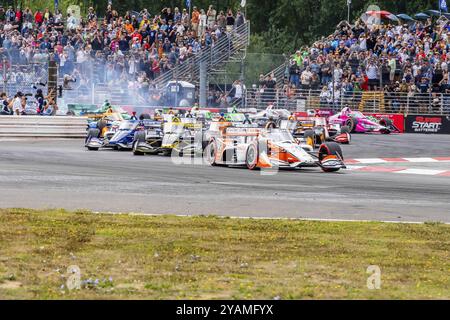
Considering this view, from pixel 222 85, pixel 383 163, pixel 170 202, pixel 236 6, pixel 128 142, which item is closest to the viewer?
pixel 170 202

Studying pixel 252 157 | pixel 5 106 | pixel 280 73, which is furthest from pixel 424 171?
pixel 280 73

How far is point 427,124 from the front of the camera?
126 feet

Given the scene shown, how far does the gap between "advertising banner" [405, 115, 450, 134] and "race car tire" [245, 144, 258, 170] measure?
57.4 ft

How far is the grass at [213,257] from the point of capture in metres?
7.79

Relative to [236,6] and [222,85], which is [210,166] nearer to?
[222,85]

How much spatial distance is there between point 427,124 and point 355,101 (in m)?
2.82

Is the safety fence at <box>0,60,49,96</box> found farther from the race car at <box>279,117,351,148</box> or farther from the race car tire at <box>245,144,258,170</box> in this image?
the race car tire at <box>245,144,258,170</box>

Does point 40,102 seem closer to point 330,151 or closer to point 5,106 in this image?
point 5,106

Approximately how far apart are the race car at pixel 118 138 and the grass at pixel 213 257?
15.2 meters

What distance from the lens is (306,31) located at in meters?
72.1

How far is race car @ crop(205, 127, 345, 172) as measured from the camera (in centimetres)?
2131

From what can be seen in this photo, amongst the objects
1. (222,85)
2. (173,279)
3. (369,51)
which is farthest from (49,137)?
(173,279)

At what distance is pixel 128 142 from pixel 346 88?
13.3 metres

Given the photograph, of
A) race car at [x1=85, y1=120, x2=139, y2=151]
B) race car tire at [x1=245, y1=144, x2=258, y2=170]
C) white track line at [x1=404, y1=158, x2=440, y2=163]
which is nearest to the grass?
race car tire at [x1=245, y1=144, x2=258, y2=170]
